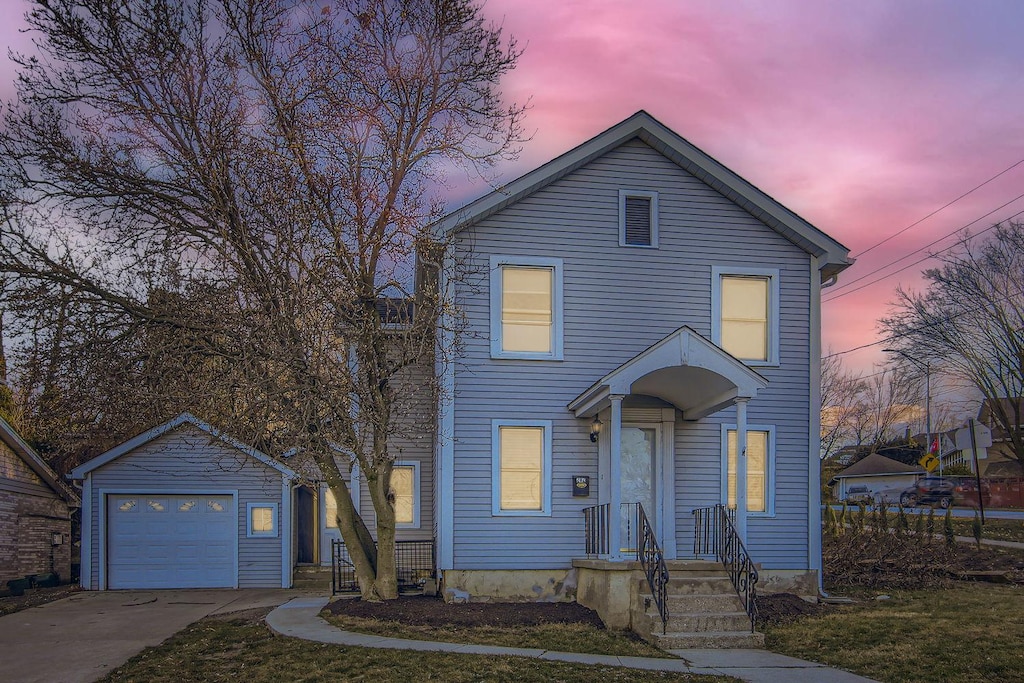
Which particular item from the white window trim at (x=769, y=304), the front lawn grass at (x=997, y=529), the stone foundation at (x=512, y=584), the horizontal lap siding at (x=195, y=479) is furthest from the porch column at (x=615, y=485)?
the front lawn grass at (x=997, y=529)

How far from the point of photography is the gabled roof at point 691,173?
13219 mm

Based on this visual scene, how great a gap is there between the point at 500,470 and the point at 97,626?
6.34m

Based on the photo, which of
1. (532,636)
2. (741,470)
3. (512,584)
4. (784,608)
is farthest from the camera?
(512,584)

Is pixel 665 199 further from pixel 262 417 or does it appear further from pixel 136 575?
pixel 136 575

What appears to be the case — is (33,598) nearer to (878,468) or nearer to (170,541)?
(170,541)

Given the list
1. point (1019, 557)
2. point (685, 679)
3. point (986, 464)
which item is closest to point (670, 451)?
point (685, 679)

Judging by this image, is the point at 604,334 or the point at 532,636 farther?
the point at 604,334

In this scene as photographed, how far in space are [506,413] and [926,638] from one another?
6.42 meters

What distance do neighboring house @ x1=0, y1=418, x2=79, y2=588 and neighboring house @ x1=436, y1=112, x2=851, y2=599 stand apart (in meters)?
10.2

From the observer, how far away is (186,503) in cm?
1808

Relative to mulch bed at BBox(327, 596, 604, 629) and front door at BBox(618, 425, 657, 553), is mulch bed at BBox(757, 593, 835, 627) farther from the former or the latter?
mulch bed at BBox(327, 596, 604, 629)

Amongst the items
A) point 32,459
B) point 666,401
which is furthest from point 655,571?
point 32,459

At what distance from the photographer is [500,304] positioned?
13289 mm

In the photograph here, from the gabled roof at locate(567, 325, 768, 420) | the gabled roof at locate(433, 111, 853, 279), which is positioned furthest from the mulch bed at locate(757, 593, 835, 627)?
the gabled roof at locate(433, 111, 853, 279)
